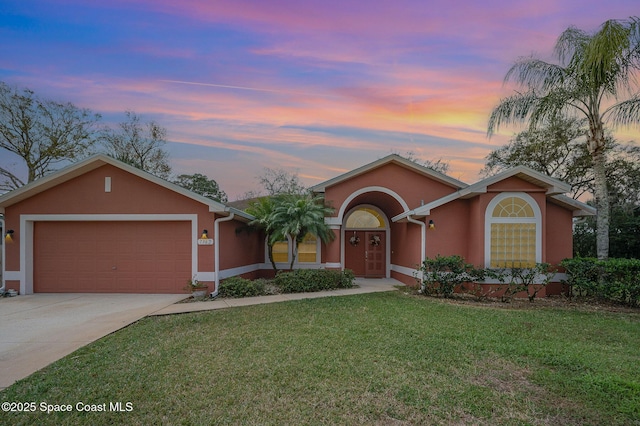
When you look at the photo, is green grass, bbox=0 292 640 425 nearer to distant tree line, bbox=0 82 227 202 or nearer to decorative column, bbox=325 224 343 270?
decorative column, bbox=325 224 343 270

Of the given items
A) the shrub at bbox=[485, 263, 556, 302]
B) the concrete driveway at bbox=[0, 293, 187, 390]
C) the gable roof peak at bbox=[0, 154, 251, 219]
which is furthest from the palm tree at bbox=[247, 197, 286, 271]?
the shrub at bbox=[485, 263, 556, 302]

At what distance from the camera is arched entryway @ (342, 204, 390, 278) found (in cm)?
1593

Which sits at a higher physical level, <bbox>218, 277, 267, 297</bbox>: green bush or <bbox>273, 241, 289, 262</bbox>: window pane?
<bbox>273, 241, 289, 262</bbox>: window pane

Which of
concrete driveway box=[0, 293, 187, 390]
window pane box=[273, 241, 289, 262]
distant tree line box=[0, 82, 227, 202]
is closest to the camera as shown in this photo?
concrete driveway box=[0, 293, 187, 390]

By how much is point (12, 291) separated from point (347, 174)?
36.8 feet

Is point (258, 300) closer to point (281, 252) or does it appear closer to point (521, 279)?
point (281, 252)

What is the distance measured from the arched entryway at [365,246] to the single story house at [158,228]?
12.5 feet

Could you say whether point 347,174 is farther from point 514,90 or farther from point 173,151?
point 173,151

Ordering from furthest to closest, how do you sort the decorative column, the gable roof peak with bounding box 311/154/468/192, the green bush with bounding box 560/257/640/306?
the gable roof peak with bounding box 311/154/468/192 → the decorative column → the green bush with bounding box 560/257/640/306

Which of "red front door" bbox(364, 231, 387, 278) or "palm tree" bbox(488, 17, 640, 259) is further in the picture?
"red front door" bbox(364, 231, 387, 278)

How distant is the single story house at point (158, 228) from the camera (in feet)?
36.2

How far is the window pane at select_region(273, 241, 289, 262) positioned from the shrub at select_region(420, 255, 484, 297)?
19.8 feet

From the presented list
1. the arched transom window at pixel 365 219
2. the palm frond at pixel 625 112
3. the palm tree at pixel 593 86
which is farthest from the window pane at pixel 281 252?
the palm frond at pixel 625 112

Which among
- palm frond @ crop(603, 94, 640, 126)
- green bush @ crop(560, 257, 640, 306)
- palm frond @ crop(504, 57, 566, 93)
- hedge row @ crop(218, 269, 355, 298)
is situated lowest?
hedge row @ crop(218, 269, 355, 298)
